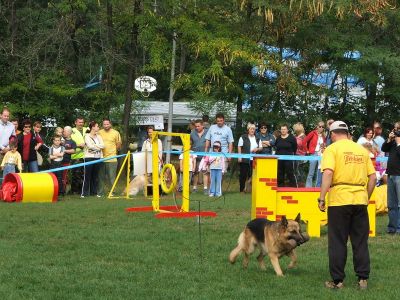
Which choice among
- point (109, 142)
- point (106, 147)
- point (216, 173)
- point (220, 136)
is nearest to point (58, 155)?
point (106, 147)

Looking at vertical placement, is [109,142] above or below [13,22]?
below

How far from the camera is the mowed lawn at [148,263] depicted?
8609 millimetres

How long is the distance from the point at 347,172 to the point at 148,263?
2.78 metres

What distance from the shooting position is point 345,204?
29.1 ft

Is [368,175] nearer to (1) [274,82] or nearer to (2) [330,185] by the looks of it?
(2) [330,185]

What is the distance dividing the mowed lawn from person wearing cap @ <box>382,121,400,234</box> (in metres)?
0.36

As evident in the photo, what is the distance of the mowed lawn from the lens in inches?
339

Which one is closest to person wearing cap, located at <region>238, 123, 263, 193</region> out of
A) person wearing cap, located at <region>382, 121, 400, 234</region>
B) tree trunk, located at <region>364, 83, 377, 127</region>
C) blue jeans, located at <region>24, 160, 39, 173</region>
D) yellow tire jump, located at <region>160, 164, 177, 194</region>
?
blue jeans, located at <region>24, 160, 39, 173</region>

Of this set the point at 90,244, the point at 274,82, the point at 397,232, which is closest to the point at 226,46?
the point at 274,82

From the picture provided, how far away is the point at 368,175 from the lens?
29.8ft

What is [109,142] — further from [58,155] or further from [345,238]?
[345,238]

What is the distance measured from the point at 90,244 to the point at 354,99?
20617 millimetres

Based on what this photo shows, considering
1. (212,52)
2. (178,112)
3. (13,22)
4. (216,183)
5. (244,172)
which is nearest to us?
(216,183)

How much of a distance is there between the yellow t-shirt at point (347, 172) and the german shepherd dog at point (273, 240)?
78 cm
